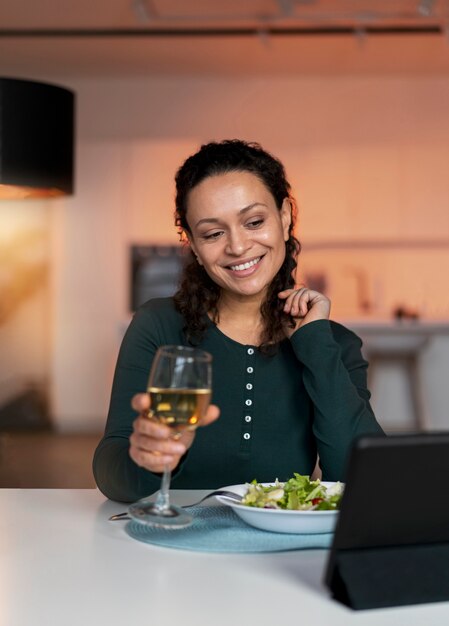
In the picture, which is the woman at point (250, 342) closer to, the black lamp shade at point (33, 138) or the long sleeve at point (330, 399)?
the long sleeve at point (330, 399)

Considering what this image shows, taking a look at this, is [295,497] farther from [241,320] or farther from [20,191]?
[20,191]

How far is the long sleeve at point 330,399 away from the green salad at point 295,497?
0.42 meters

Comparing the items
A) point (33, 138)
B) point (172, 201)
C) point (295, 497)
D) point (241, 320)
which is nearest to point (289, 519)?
point (295, 497)

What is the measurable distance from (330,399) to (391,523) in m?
0.82

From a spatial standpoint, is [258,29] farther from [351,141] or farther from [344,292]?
[344,292]

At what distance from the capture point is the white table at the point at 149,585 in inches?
40.8

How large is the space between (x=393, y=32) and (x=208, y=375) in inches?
250

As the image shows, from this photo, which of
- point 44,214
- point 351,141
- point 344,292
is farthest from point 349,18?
point 44,214

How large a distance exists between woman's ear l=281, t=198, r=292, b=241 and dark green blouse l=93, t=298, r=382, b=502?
9.3 inches

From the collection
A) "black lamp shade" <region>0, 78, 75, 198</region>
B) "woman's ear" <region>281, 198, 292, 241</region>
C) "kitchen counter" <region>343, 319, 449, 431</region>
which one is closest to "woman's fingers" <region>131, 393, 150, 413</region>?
"woman's ear" <region>281, 198, 292, 241</region>

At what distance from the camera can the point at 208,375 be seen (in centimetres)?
128

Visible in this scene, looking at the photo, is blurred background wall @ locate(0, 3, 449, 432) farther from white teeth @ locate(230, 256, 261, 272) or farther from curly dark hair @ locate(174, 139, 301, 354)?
white teeth @ locate(230, 256, 261, 272)

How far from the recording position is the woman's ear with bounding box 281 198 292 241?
7.06 feet

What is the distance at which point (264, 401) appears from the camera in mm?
2082
